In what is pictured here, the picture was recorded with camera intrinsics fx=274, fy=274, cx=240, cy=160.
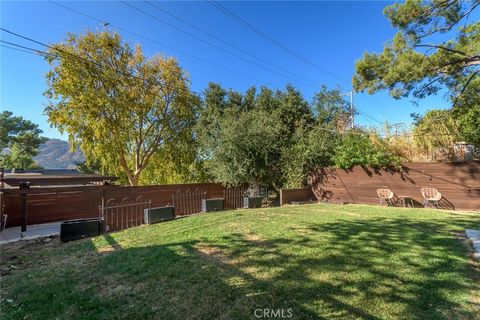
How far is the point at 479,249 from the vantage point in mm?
4398

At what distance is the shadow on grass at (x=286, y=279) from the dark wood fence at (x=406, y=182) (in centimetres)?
610

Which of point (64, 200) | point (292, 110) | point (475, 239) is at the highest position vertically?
point (292, 110)

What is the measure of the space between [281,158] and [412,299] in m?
10.8

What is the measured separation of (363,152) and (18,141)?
3363cm

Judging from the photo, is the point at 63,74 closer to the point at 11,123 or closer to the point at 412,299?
the point at 412,299

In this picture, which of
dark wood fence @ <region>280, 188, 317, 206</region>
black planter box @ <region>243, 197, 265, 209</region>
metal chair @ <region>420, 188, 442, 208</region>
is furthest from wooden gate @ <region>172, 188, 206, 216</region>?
metal chair @ <region>420, 188, 442, 208</region>

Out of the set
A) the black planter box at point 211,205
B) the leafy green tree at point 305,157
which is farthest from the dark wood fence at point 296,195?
the black planter box at point 211,205

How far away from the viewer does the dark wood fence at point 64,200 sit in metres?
7.76

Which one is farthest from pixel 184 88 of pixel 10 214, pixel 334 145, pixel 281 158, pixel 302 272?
pixel 302 272

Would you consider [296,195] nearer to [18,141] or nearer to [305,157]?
[305,157]

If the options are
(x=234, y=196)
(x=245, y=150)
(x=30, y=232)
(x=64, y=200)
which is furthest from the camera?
(x=234, y=196)

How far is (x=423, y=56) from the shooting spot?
273 inches

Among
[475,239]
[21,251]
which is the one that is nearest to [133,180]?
[21,251]

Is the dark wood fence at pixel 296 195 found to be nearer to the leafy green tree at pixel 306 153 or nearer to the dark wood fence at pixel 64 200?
the leafy green tree at pixel 306 153
